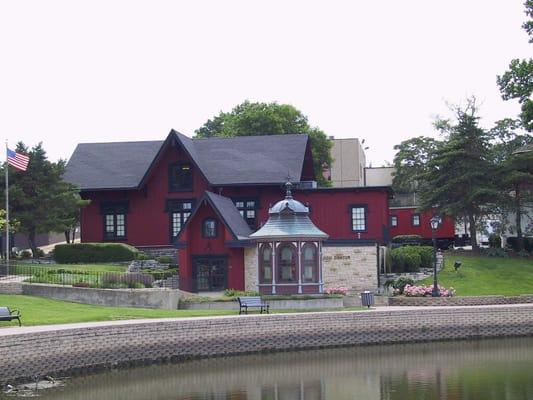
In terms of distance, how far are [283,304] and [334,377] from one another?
11595 mm

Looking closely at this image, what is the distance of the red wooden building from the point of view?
47438 millimetres

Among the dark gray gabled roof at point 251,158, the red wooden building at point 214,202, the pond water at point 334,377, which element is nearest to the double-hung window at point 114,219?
the red wooden building at point 214,202

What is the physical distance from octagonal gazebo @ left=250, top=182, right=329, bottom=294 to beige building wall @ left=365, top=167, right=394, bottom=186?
4810 centimetres

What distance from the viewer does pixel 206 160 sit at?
187ft

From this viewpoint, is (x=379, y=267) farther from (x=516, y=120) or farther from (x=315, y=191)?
(x=516, y=120)

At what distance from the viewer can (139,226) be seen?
55812 mm

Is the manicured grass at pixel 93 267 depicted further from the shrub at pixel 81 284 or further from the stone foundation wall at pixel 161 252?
the shrub at pixel 81 284

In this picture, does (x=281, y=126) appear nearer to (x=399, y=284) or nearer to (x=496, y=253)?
(x=496, y=253)

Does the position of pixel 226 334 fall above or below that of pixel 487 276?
below

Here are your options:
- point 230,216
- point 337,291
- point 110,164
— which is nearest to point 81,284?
point 230,216

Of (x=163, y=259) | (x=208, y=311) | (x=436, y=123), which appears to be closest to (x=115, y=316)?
(x=208, y=311)

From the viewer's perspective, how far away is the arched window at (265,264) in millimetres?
44688

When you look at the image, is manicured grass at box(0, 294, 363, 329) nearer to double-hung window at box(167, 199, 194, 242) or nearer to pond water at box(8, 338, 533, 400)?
pond water at box(8, 338, 533, 400)

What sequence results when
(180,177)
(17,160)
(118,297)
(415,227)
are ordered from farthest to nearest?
(415,227) < (180,177) < (17,160) < (118,297)
